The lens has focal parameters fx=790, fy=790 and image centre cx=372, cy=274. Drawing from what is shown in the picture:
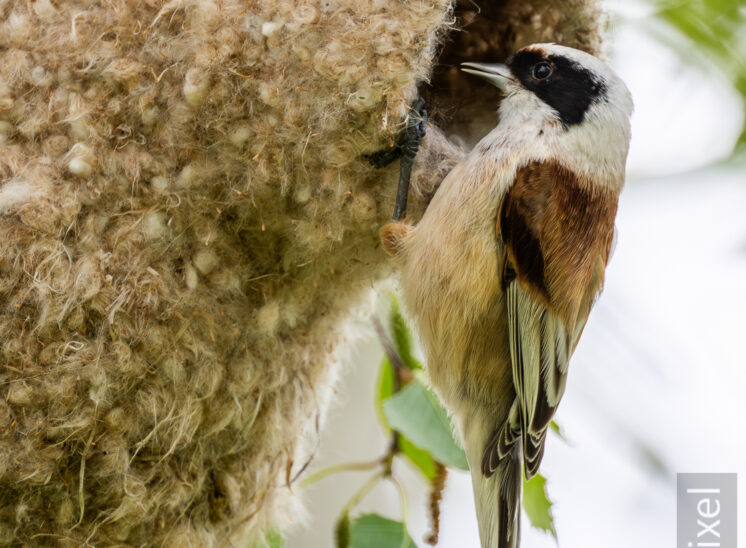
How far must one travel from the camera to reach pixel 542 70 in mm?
1333

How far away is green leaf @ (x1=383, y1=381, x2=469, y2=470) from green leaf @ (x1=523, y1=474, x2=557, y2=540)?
11 centimetres

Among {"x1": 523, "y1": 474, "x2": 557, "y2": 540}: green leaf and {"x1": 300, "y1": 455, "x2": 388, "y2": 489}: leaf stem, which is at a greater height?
Answer: {"x1": 523, "y1": 474, "x2": 557, "y2": 540}: green leaf

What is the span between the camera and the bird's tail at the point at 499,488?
48.3 inches

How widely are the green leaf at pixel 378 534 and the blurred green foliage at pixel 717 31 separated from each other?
96 centimetres

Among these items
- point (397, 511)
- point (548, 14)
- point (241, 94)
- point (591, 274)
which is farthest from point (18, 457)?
point (548, 14)

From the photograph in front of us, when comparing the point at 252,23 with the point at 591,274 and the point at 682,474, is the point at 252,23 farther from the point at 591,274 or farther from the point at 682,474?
the point at 682,474

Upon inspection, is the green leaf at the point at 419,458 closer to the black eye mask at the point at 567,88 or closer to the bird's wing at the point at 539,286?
the bird's wing at the point at 539,286

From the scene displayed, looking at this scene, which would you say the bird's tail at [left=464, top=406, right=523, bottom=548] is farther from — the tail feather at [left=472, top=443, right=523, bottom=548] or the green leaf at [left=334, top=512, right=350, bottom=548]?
the green leaf at [left=334, top=512, right=350, bottom=548]

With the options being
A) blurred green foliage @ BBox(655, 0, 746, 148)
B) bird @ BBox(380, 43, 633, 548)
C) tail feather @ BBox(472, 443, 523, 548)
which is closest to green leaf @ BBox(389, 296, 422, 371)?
bird @ BBox(380, 43, 633, 548)

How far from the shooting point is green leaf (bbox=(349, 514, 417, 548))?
134cm

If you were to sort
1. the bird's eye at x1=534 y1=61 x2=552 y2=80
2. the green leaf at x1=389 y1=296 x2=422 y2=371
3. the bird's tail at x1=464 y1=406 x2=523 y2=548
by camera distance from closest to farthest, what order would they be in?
the bird's tail at x1=464 y1=406 x2=523 y2=548
the bird's eye at x1=534 y1=61 x2=552 y2=80
the green leaf at x1=389 y1=296 x2=422 y2=371

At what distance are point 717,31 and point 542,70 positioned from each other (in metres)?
0.42

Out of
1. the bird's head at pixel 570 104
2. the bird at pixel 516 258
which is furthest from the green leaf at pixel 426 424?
the bird's head at pixel 570 104

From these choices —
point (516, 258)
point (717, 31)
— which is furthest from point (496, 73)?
point (717, 31)
